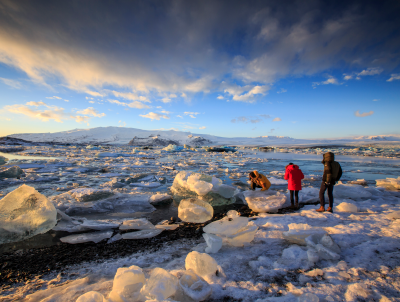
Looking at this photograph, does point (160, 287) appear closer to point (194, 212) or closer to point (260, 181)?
point (194, 212)

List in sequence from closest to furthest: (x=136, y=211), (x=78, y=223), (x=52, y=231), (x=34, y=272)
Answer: (x=34, y=272)
(x=52, y=231)
(x=78, y=223)
(x=136, y=211)

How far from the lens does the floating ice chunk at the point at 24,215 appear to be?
7.31 ft

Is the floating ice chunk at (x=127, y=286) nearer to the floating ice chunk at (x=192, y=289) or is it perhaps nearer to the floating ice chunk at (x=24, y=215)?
the floating ice chunk at (x=192, y=289)

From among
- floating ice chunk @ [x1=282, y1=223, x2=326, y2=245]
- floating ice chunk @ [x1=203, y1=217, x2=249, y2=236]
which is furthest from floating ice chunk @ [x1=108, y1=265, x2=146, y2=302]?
floating ice chunk @ [x1=282, y1=223, x2=326, y2=245]

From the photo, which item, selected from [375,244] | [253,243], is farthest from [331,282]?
[375,244]

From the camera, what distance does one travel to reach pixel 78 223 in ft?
8.88

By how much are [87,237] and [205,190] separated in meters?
2.22

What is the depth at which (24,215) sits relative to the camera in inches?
92.0

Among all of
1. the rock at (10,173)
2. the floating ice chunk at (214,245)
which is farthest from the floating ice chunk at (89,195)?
the rock at (10,173)

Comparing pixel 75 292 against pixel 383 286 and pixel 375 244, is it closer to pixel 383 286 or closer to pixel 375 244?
pixel 383 286

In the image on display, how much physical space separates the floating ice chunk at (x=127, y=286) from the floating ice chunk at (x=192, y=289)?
27 cm

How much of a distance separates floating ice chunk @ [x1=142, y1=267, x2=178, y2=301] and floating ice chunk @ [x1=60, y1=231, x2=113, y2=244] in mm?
1448

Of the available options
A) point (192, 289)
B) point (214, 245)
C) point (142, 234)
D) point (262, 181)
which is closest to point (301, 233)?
point (214, 245)

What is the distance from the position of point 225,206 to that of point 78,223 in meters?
2.72
